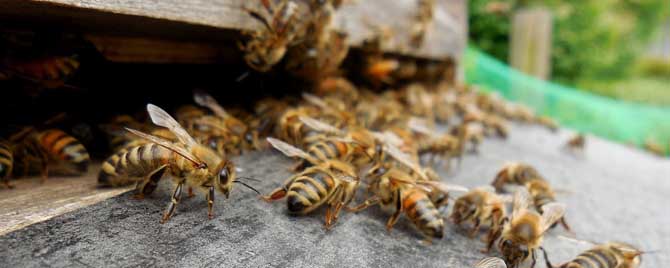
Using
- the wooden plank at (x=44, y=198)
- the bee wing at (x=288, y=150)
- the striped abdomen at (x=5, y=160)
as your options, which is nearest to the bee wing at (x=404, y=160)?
the bee wing at (x=288, y=150)

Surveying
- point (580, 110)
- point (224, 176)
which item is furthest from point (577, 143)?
point (224, 176)

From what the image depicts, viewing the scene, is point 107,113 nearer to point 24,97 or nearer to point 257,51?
point 24,97

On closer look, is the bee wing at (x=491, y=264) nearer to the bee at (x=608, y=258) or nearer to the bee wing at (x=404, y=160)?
the bee at (x=608, y=258)

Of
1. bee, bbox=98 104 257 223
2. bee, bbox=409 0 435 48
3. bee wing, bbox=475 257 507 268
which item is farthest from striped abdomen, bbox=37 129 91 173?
bee, bbox=409 0 435 48

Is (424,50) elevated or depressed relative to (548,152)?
elevated

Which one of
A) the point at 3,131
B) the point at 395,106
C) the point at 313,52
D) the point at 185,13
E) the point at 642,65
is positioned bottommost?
the point at 642,65

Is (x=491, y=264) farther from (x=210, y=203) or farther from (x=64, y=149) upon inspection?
(x=64, y=149)

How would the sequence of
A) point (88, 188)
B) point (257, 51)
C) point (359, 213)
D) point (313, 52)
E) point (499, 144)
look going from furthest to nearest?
point (499, 144)
point (313, 52)
point (257, 51)
point (359, 213)
point (88, 188)

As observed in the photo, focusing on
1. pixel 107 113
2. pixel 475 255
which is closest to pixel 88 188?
pixel 107 113

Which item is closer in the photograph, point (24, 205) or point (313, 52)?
point (24, 205)
